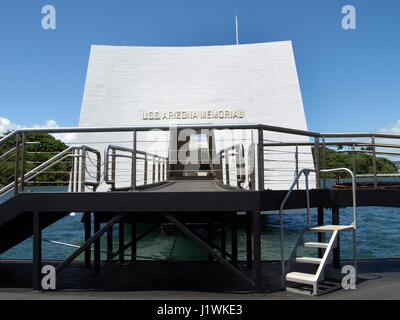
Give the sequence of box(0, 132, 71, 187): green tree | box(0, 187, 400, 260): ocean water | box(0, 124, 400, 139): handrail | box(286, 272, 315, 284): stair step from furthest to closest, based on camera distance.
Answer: box(0, 187, 400, 260): ocean water
box(0, 132, 71, 187): green tree
box(0, 124, 400, 139): handrail
box(286, 272, 315, 284): stair step

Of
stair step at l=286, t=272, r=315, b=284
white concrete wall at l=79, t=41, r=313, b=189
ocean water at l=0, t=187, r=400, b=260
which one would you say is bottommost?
ocean water at l=0, t=187, r=400, b=260

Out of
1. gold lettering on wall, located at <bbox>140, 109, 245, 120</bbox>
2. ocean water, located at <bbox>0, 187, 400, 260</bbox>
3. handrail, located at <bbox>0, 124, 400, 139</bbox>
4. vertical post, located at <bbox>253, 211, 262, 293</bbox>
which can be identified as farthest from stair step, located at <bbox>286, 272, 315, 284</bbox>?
gold lettering on wall, located at <bbox>140, 109, 245, 120</bbox>

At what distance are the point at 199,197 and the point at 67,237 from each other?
15.5m

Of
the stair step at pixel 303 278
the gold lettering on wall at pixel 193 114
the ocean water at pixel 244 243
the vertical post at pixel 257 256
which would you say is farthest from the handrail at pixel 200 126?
the gold lettering on wall at pixel 193 114

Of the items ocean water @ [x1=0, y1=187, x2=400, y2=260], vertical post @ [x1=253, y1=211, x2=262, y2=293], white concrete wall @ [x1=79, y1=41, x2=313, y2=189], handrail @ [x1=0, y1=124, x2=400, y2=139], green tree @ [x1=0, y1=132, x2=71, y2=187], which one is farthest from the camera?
white concrete wall @ [x1=79, y1=41, x2=313, y2=189]

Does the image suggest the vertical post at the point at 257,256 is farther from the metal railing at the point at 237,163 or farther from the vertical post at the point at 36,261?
the vertical post at the point at 36,261

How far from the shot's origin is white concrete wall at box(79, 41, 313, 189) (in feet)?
59.6

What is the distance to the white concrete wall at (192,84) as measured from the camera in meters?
18.2

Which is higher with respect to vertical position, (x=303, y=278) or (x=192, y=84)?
(x=192, y=84)

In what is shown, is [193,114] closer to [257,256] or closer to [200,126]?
[200,126]

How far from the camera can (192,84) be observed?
61.8 ft

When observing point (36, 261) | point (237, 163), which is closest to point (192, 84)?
point (237, 163)

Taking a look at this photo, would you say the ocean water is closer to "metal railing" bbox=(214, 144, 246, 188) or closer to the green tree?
the green tree

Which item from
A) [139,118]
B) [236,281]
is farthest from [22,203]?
[139,118]
